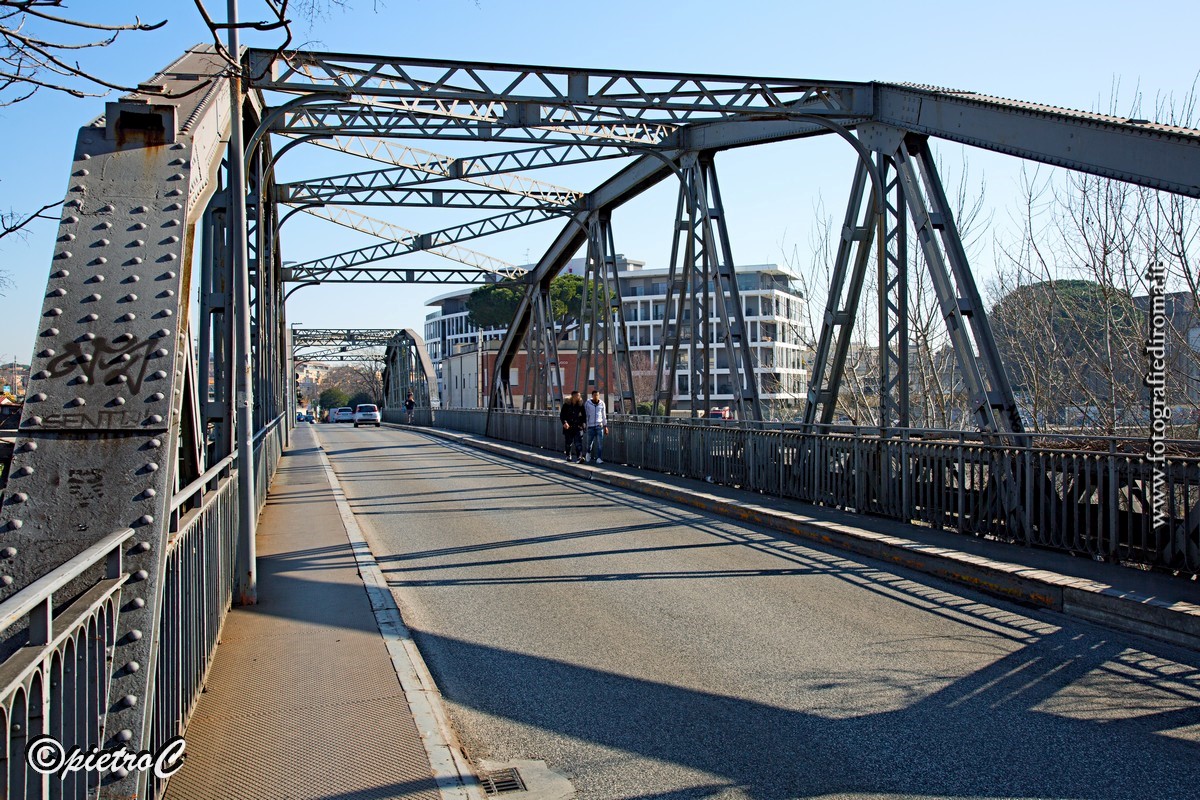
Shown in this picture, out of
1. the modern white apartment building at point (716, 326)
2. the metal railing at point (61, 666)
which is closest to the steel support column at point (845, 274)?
the metal railing at point (61, 666)

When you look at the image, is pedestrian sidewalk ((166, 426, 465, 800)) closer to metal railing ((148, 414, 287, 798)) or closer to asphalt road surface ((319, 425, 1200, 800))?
metal railing ((148, 414, 287, 798))

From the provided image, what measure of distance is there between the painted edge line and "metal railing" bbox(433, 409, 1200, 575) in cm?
619

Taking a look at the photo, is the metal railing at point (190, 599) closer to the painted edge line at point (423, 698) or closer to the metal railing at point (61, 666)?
the metal railing at point (61, 666)

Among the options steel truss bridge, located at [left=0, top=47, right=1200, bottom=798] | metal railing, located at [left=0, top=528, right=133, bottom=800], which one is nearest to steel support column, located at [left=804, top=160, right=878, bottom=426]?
steel truss bridge, located at [left=0, top=47, right=1200, bottom=798]

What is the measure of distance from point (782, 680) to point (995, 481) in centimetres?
549

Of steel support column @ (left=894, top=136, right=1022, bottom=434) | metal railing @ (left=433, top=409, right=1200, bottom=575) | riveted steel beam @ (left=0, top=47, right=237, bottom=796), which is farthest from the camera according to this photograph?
steel support column @ (left=894, top=136, right=1022, bottom=434)

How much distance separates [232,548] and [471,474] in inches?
577

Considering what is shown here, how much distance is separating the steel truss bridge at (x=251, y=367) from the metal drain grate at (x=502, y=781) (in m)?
1.43

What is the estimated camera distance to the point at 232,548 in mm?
8172

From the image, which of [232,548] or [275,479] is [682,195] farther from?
[232,548]

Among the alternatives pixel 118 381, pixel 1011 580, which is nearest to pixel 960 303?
pixel 1011 580

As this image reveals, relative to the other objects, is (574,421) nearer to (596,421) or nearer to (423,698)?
(596,421)

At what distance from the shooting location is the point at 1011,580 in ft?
28.6

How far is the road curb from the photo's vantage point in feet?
23.8
